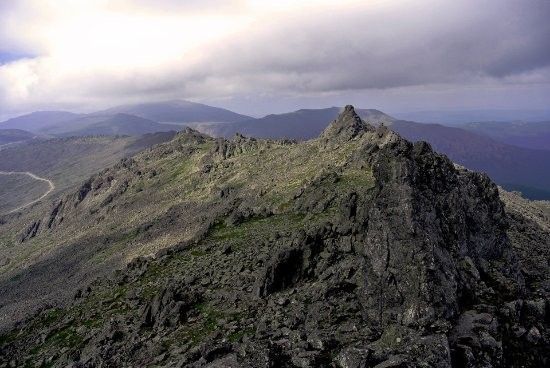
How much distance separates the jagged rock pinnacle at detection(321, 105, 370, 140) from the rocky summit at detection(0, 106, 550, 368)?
38423 millimetres

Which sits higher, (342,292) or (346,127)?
(346,127)

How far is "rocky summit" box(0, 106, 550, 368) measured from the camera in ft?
86.2

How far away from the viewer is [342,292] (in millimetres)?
34281

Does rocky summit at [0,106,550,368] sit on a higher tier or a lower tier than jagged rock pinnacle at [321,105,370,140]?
lower

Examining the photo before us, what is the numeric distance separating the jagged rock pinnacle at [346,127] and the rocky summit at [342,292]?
126ft

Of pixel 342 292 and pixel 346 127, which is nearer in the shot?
pixel 342 292

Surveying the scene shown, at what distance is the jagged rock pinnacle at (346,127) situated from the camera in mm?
120594

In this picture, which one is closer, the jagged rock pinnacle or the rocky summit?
the rocky summit

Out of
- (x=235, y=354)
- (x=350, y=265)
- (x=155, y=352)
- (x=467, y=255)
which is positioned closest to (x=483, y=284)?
(x=467, y=255)

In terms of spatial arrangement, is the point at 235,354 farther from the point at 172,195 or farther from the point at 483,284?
the point at 172,195

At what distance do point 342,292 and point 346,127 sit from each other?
307ft

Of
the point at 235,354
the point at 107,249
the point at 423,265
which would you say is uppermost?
the point at 423,265

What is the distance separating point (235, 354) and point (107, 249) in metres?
117

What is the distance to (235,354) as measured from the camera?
89.7 feet
